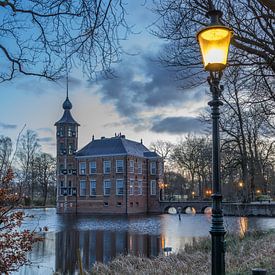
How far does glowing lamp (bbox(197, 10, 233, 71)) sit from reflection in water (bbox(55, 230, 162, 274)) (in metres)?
11.2

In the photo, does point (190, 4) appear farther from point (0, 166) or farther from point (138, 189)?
point (138, 189)

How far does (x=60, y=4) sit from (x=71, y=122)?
49.8 meters

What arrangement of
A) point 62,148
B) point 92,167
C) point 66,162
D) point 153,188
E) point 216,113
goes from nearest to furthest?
point 216,113 → point 92,167 → point 66,162 → point 62,148 → point 153,188

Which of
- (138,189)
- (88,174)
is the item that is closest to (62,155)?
(88,174)

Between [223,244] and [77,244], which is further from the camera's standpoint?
[77,244]

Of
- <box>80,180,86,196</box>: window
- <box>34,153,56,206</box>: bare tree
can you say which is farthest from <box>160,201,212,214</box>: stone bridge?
<box>34,153,56,206</box>: bare tree

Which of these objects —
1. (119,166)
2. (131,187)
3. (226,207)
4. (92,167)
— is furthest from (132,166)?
(226,207)

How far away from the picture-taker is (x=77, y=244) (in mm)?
20250

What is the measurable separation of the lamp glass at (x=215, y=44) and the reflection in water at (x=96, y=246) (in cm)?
1124

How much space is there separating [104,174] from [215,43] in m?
47.5

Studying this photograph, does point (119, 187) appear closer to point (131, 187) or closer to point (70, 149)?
point (131, 187)

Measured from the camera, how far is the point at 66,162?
174 feet

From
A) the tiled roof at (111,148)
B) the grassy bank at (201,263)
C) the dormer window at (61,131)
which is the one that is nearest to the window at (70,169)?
the tiled roof at (111,148)

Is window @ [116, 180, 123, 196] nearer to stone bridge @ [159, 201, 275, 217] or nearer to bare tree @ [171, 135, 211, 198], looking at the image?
stone bridge @ [159, 201, 275, 217]
